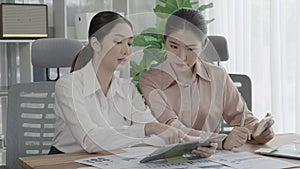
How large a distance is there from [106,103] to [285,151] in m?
0.61

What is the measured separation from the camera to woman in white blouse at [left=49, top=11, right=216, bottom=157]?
66.4 inches

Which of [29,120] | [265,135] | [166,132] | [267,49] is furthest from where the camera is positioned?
[267,49]

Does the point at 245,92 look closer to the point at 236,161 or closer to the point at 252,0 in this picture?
the point at 236,161

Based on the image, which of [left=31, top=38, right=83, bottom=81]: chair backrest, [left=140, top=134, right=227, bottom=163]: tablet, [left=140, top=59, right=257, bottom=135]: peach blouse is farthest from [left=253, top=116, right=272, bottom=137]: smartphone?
[left=31, top=38, right=83, bottom=81]: chair backrest

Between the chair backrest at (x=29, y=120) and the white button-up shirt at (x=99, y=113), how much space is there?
408 mm

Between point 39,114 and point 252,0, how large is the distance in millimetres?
2046

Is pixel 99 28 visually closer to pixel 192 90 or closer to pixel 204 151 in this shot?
pixel 192 90

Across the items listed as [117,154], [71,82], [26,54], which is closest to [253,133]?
[117,154]

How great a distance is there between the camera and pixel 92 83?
5.97 ft

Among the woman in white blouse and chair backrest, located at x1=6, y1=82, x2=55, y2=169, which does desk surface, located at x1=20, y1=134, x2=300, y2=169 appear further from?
chair backrest, located at x1=6, y1=82, x2=55, y2=169

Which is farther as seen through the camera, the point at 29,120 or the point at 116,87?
the point at 29,120

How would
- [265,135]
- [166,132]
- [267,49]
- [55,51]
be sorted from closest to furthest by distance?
[166,132] < [265,135] < [55,51] < [267,49]

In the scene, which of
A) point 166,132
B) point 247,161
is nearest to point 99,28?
point 166,132

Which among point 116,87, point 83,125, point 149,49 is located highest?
point 149,49
